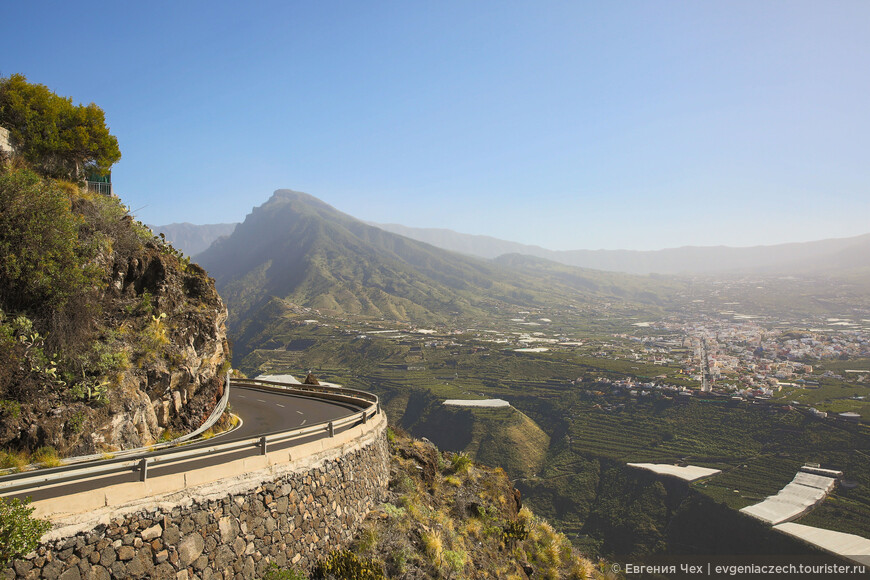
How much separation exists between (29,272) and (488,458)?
9011cm

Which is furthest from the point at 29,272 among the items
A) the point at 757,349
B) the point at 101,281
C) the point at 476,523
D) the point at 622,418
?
the point at 757,349

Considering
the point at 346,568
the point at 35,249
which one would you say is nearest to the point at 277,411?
the point at 346,568

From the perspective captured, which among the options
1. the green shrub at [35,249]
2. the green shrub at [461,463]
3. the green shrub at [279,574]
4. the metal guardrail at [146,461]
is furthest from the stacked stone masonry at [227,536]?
the green shrub at [461,463]

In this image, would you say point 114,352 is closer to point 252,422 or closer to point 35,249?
point 35,249

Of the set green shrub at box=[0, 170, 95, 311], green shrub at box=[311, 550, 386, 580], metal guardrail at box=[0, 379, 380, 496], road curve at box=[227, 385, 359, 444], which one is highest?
green shrub at box=[0, 170, 95, 311]

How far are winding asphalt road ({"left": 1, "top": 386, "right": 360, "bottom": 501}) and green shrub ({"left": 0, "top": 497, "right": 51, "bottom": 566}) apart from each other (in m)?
0.85

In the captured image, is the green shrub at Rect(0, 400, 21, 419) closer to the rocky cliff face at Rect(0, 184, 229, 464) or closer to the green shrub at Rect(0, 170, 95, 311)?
the rocky cliff face at Rect(0, 184, 229, 464)

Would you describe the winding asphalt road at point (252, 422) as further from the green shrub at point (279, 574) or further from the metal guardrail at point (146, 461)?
the green shrub at point (279, 574)

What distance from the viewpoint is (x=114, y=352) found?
14.0 meters

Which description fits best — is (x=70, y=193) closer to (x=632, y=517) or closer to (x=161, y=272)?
(x=161, y=272)

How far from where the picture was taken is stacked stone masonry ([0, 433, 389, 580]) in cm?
774

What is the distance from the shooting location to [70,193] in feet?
58.1

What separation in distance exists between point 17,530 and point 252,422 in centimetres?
1380

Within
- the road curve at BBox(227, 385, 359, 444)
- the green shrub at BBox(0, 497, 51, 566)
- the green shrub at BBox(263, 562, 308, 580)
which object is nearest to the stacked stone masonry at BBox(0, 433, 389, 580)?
the green shrub at BBox(263, 562, 308, 580)
